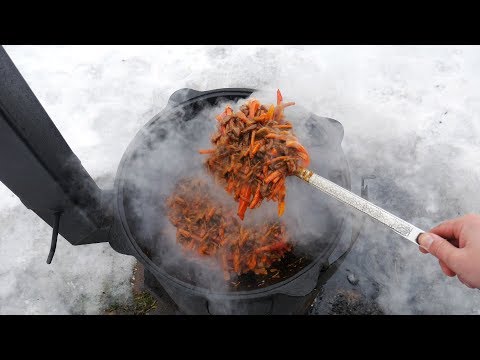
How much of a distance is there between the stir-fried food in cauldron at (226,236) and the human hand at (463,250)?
3.63ft

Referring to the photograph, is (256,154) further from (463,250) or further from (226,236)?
(463,250)

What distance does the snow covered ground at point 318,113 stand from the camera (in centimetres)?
373

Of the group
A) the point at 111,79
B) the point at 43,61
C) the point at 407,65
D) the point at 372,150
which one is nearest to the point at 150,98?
the point at 111,79

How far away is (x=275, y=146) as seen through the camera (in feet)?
8.04

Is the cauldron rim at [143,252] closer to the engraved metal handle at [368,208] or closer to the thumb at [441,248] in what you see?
the engraved metal handle at [368,208]

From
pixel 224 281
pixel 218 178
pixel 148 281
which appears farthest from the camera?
pixel 148 281

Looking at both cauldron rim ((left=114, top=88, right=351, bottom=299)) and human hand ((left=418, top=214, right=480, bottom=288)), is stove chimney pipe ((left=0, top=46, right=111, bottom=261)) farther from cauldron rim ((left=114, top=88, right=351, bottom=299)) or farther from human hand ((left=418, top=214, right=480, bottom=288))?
human hand ((left=418, top=214, right=480, bottom=288))

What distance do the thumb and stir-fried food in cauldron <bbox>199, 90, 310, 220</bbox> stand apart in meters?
0.83

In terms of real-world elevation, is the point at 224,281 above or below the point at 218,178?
below

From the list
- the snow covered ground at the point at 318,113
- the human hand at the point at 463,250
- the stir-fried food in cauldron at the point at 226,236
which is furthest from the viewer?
the snow covered ground at the point at 318,113

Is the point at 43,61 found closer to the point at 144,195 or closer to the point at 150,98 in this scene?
the point at 150,98

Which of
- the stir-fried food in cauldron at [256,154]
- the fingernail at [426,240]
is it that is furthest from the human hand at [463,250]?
the stir-fried food in cauldron at [256,154]

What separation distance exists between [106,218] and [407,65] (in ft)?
13.3

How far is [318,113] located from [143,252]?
279 cm
